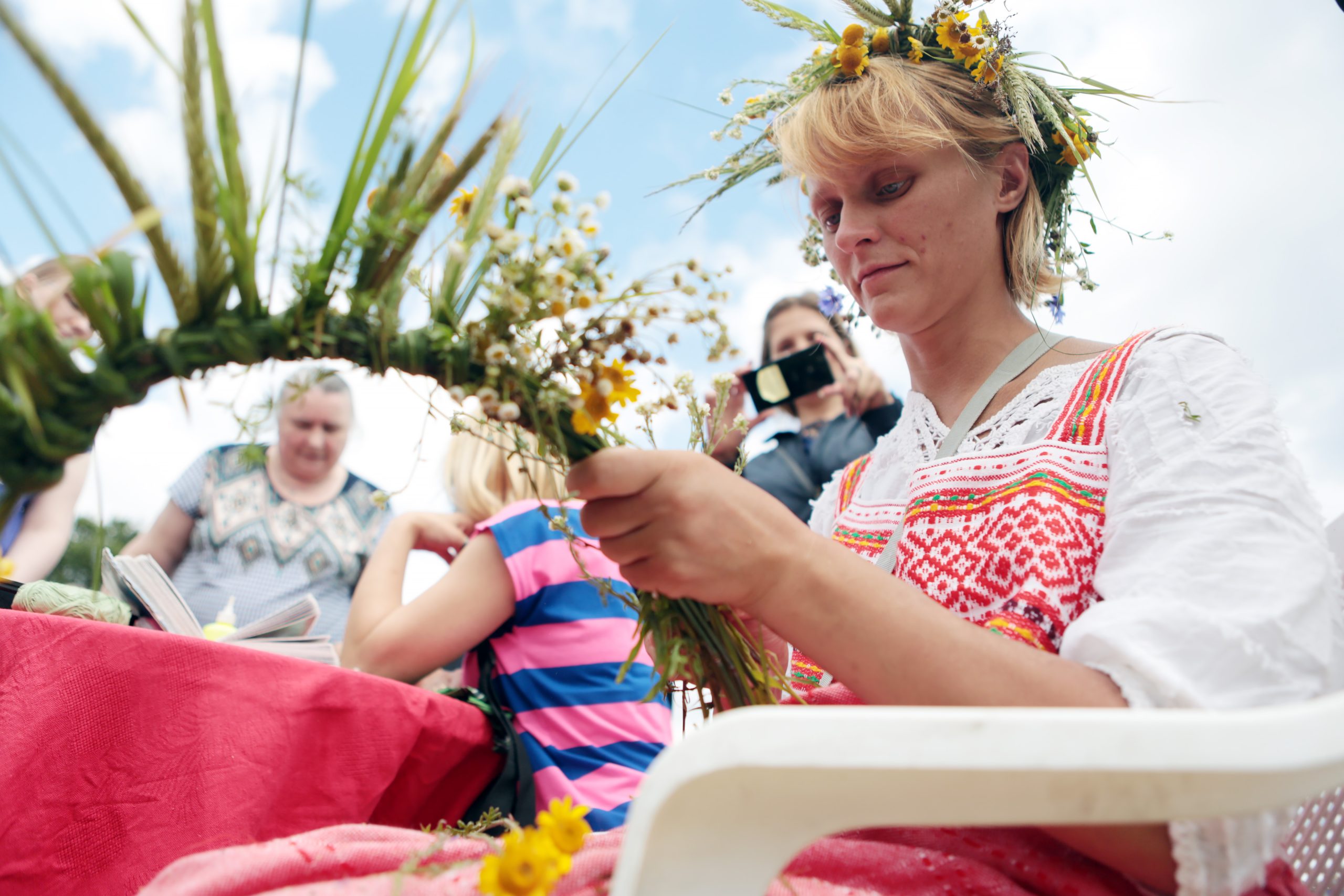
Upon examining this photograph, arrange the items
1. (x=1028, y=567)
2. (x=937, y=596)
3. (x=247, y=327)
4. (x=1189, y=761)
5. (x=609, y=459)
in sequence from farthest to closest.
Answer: (x=937, y=596) < (x=1028, y=567) < (x=609, y=459) < (x=247, y=327) < (x=1189, y=761)

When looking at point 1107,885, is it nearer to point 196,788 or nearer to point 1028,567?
point 1028,567

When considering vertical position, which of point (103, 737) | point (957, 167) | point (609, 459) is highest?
point (957, 167)

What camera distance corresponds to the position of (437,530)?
193 centimetres

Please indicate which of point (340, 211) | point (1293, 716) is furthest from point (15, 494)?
point (1293, 716)

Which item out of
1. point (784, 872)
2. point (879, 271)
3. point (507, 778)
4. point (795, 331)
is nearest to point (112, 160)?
point (784, 872)

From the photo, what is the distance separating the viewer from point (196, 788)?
111 cm

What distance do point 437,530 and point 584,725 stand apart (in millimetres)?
587

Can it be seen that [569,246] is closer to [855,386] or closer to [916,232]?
[916,232]

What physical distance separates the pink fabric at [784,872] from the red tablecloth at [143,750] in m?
0.41

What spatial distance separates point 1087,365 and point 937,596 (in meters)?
0.39

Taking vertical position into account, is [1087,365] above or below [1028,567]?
above

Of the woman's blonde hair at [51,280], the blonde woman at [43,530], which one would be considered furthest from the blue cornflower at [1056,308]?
the blonde woman at [43,530]

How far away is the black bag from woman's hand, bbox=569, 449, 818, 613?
35.6 inches

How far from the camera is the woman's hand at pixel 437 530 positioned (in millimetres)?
1929
